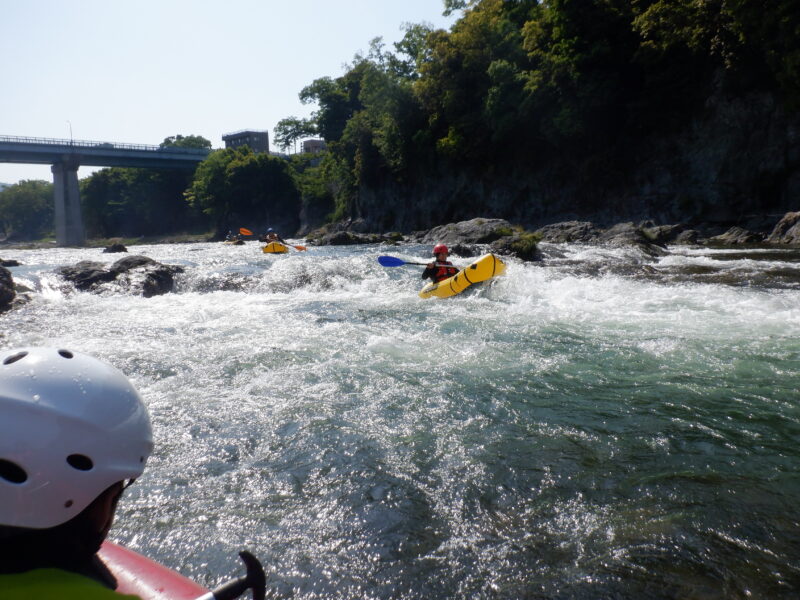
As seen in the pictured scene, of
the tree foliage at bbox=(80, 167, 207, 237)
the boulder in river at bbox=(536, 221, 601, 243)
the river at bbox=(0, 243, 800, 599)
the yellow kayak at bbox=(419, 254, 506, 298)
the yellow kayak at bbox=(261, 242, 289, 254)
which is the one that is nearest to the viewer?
the river at bbox=(0, 243, 800, 599)

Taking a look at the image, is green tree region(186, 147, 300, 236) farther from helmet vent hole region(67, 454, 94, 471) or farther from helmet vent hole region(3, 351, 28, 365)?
helmet vent hole region(67, 454, 94, 471)

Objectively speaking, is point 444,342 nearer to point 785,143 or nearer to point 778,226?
point 778,226

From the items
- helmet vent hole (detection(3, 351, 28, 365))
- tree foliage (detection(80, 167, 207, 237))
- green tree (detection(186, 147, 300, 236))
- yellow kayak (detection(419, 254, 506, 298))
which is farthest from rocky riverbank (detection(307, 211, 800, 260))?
tree foliage (detection(80, 167, 207, 237))

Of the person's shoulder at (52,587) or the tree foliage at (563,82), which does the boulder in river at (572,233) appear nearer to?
the tree foliage at (563,82)

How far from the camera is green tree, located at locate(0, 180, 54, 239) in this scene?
71.1 meters

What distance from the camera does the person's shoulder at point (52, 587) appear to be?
111 cm

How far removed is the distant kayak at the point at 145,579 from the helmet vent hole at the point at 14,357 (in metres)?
0.60

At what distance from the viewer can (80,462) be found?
1395mm

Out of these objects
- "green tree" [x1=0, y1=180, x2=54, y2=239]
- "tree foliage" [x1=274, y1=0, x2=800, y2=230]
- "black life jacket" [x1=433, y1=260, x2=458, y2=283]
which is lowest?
"green tree" [x1=0, y1=180, x2=54, y2=239]

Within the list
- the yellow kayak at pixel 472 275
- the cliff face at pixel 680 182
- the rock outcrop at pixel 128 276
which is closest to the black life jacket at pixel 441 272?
the yellow kayak at pixel 472 275

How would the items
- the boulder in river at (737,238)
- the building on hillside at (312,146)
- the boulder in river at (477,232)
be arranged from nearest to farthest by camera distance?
the boulder in river at (737,238) → the boulder in river at (477,232) → the building on hillside at (312,146)

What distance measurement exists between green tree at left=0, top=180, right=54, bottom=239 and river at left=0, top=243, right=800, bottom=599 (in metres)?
78.1

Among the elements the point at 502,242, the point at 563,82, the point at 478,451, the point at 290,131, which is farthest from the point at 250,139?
the point at 478,451

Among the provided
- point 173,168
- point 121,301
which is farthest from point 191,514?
point 173,168
